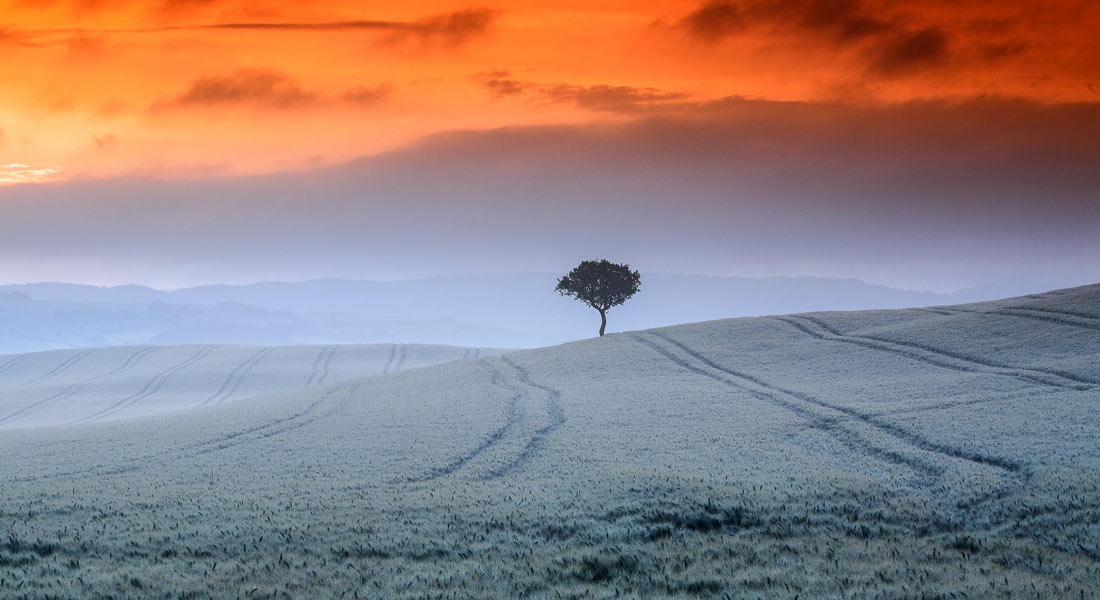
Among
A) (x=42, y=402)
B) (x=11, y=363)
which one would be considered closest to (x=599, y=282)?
(x=42, y=402)

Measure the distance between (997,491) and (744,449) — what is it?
676cm

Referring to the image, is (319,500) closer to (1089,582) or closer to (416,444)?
(416,444)

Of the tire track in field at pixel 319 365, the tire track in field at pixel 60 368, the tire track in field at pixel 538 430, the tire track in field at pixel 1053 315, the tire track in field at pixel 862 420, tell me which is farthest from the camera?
the tire track in field at pixel 60 368

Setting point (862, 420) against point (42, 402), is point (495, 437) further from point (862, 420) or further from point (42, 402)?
point (42, 402)

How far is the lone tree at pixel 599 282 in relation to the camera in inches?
2717

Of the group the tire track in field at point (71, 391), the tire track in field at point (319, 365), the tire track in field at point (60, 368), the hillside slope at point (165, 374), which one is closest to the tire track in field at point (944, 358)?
the hillside slope at point (165, 374)

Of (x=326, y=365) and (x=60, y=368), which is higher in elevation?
(x=326, y=365)

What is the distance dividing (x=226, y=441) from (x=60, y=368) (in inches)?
3410

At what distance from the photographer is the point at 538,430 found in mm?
26219

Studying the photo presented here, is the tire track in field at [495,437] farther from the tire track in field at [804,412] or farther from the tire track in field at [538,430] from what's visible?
the tire track in field at [804,412]


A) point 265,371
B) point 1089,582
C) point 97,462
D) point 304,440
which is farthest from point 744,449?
point 265,371

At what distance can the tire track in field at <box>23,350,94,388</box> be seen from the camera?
8859 centimetres

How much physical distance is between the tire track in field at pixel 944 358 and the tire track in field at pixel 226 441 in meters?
29.8

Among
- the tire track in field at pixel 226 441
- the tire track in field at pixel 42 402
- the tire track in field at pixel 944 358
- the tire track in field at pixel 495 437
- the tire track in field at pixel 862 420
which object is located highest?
the tire track in field at pixel 944 358
